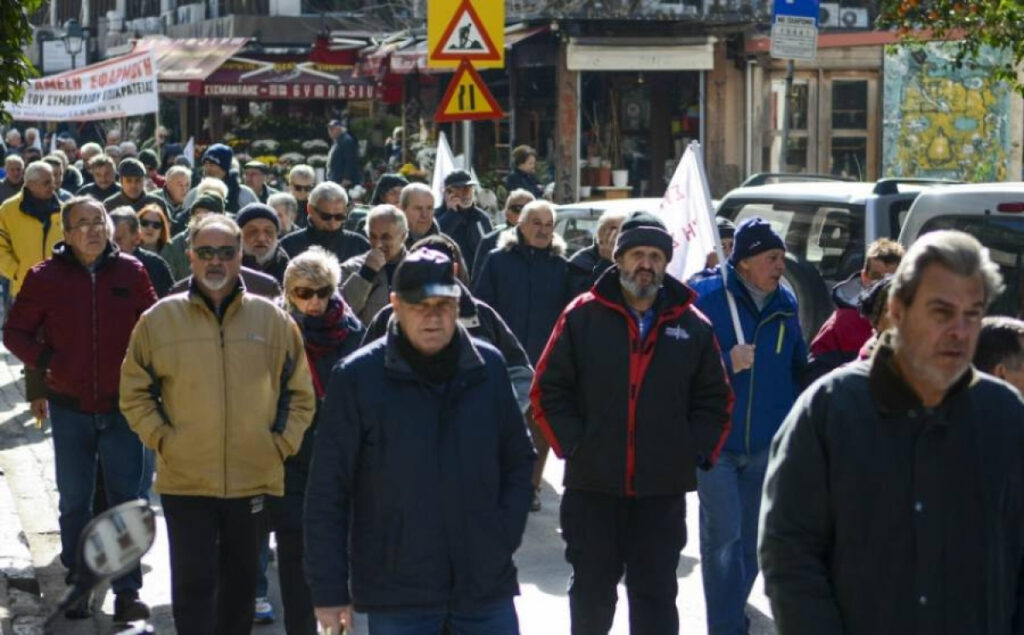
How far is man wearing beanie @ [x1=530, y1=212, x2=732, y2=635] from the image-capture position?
7.09 metres

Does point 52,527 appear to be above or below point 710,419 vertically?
below

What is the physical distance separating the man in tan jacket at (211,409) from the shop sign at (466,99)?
6.50 meters

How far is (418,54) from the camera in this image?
Answer: 26906 millimetres

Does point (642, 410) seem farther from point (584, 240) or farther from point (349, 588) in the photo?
point (584, 240)

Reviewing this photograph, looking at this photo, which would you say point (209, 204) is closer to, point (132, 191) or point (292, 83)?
point (132, 191)

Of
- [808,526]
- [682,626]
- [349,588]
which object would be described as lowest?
[682,626]

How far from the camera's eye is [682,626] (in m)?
8.62

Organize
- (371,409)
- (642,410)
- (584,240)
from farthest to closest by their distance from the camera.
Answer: (584,240)
(642,410)
(371,409)

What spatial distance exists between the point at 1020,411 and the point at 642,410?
282 cm

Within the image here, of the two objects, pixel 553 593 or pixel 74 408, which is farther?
pixel 553 593

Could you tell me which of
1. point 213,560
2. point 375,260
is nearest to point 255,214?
point 375,260

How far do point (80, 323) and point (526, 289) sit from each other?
3168 mm

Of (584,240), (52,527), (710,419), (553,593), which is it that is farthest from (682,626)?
(584,240)

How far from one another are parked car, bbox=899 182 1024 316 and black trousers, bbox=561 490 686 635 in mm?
3207
